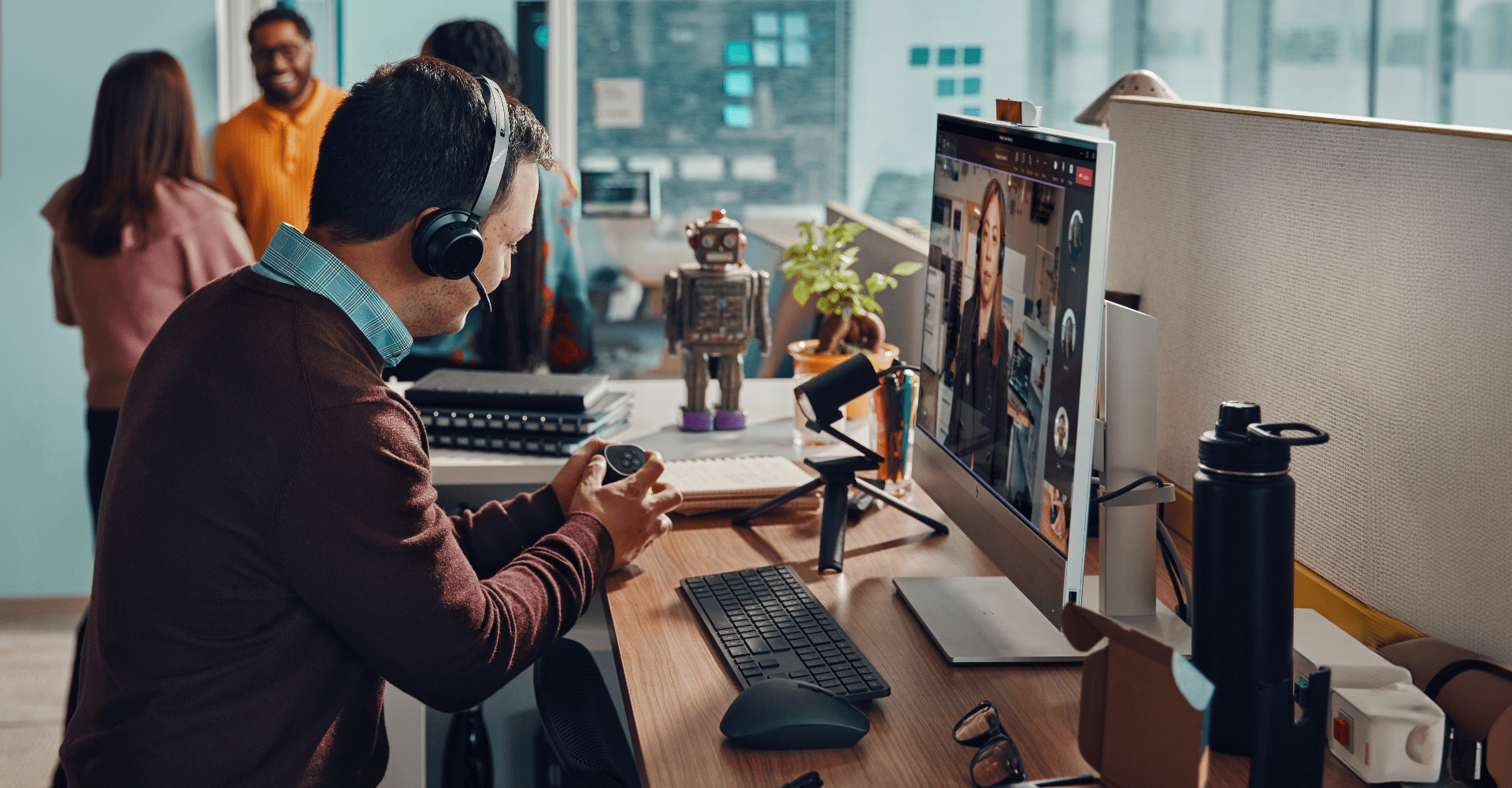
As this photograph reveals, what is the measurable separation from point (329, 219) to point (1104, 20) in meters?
3.85

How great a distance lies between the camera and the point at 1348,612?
1.13 meters

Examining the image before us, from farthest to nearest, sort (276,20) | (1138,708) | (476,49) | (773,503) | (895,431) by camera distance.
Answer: (276,20) → (476,49) → (895,431) → (773,503) → (1138,708)

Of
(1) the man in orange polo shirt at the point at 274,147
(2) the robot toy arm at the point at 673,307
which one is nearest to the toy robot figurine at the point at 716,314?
(2) the robot toy arm at the point at 673,307

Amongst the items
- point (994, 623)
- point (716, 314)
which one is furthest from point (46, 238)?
point (994, 623)

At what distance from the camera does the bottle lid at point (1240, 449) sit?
2.74ft

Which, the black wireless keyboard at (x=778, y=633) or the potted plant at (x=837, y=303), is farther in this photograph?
the potted plant at (x=837, y=303)

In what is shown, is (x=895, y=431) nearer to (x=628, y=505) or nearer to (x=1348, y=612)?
(x=628, y=505)

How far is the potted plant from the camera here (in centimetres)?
198

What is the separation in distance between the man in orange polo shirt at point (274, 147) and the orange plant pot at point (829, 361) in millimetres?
1721

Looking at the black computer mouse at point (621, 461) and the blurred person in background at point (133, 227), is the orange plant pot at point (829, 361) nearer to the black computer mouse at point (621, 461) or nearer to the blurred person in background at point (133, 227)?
the black computer mouse at point (621, 461)

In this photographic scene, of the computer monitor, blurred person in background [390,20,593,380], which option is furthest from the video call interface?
blurred person in background [390,20,593,380]

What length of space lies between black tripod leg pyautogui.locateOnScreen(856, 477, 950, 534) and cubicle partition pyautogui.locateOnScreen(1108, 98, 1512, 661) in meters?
0.30

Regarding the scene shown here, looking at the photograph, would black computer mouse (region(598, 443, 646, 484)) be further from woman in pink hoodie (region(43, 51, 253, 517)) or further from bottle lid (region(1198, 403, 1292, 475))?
woman in pink hoodie (region(43, 51, 253, 517))

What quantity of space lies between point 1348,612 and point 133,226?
2.38 meters
